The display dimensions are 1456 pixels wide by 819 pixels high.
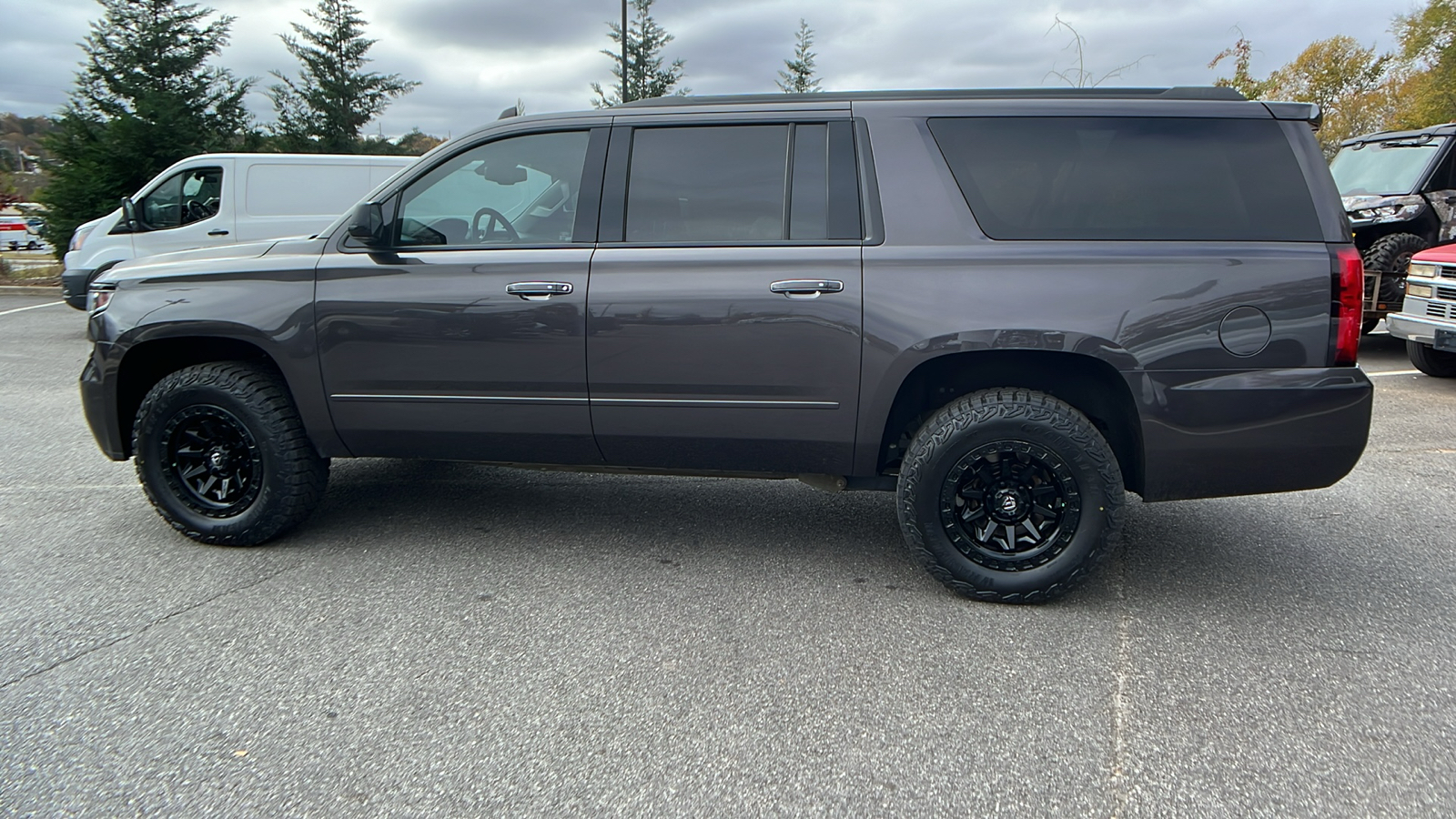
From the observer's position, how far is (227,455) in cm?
410

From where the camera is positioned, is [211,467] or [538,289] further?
[211,467]

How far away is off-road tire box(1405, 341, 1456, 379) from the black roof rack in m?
6.16

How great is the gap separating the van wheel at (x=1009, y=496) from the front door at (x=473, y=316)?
1305 mm

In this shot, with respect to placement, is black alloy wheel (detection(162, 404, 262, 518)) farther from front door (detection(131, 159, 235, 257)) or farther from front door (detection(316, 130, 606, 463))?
front door (detection(131, 159, 235, 257))

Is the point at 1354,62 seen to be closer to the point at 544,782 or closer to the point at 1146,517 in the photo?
the point at 1146,517

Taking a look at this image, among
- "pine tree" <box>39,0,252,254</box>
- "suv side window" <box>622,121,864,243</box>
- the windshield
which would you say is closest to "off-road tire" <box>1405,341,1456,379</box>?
the windshield

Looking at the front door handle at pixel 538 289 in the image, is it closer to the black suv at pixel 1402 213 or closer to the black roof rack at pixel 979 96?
the black roof rack at pixel 979 96

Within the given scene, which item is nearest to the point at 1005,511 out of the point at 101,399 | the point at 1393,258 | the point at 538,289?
the point at 538,289

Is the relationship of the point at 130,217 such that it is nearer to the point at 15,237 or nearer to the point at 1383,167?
the point at 1383,167

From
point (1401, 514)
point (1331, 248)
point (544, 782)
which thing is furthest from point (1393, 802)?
point (1401, 514)

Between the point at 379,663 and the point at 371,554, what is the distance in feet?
3.53

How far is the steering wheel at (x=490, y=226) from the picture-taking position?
3.93m

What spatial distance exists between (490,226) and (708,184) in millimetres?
938

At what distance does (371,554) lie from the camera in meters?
4.05
